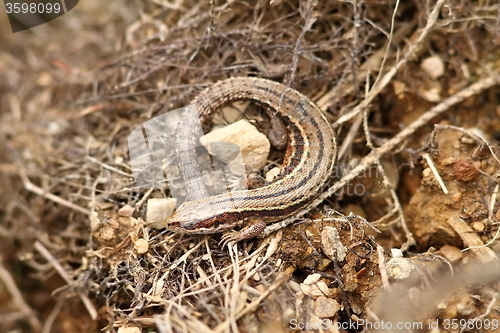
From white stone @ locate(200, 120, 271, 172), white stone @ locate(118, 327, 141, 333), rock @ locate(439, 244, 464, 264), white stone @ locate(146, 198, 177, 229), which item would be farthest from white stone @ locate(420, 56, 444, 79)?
white stone @ locate(118, 327, 141, 333)

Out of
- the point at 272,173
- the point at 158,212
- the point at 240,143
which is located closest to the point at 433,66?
the point at 272,173

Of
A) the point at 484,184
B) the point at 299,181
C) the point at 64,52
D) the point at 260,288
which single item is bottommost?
the point at 260,288

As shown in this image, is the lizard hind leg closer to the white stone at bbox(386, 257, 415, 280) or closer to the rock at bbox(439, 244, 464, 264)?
the white stone at bbox(386, 257, 415, 280)

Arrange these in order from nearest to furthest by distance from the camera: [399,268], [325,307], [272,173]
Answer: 1. [325,307]
2. [399,268]
3. [272,173]

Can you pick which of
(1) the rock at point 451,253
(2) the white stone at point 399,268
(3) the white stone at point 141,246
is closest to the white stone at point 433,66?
(1) the rock at point 451,253

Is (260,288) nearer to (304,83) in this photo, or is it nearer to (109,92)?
(304,83)

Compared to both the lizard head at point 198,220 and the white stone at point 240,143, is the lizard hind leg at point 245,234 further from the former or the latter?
the white stone at point 240,143

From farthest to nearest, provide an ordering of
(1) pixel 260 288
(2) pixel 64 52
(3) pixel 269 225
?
1. (2) pixel 64 52
2. (3) pixel 269 225
3. (1) pixel 260 288

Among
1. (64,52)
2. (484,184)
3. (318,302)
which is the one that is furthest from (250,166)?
(64,52)

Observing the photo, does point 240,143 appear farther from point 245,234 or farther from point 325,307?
point 325,307
